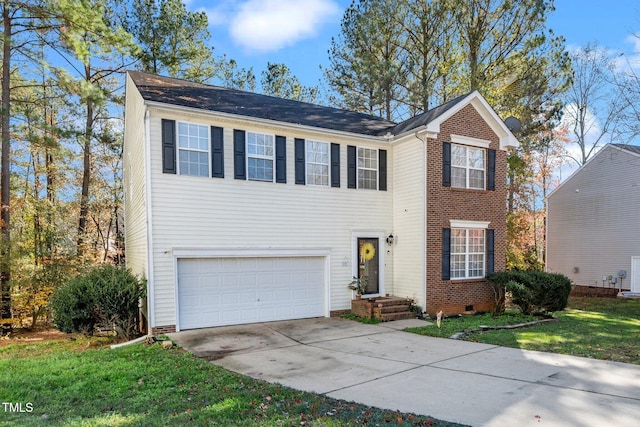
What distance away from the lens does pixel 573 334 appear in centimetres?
909

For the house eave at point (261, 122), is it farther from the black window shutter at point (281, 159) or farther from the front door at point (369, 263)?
the front door at point (369, 263)

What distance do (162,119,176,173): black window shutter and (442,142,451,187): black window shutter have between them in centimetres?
780

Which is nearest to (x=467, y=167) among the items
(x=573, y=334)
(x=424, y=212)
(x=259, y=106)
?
(x=424, y=212)

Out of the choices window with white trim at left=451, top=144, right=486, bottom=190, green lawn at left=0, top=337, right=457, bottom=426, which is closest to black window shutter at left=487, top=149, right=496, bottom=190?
window with white trim at left=451, top=144, right=486, bottom=190

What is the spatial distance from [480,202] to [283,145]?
22.1ft

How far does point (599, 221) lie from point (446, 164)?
40.6ft

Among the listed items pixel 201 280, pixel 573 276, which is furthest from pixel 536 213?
pixel 201 280

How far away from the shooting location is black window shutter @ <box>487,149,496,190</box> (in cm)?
1268

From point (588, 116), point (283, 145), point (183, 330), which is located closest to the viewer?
point (183, 330)

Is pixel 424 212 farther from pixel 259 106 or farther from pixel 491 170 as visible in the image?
pixel 259 106

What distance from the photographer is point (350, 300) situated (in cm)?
1179

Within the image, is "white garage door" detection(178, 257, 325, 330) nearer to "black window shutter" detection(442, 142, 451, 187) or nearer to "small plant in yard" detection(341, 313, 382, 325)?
"small plant in yard" detection(341, 313, 382, 325)

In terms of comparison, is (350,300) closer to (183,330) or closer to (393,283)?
(393,283)

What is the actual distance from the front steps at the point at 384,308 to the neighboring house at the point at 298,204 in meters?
0.37
